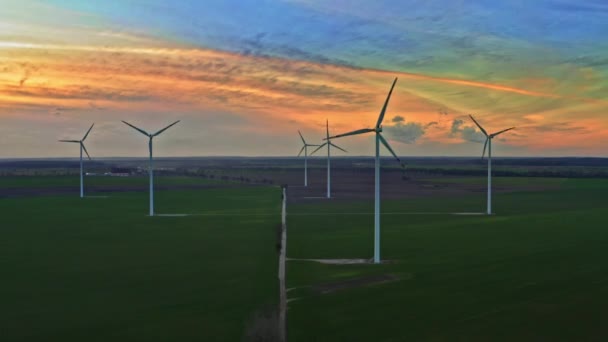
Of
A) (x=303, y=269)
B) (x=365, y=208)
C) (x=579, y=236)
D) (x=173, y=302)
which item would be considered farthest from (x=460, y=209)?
(x=173, y=302)

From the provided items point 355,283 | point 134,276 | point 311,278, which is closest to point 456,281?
point 355,283

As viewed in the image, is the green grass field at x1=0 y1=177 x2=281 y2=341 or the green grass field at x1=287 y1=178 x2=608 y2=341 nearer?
the green grass field at x1=287 y1=178 x2=608 y2=341

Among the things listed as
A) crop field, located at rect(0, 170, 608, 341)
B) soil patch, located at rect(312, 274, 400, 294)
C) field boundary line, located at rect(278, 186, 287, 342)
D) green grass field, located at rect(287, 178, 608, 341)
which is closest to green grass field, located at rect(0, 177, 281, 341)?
crop field, located at rect(0, 170, 608, 341)

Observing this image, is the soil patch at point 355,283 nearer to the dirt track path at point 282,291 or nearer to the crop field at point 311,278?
the crop field at point 311,278

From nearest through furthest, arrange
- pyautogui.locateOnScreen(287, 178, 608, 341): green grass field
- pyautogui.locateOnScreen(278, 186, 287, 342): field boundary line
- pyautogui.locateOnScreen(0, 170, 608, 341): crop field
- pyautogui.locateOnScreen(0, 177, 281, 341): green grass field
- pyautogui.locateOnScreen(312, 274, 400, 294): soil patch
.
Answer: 1. pyautogui.locateOnScreen(278, 186, 287, 342): field boundary line
2. pyautogui.locateOnScreen(287, 178, 608, 341): green grass field
3. pyautogui.locateOnScreen(0, 170, 608, 341): crop field
4. pyautogui.locateOnScreen(0, 177, 281, 341): green grass field
5. pyautogui.locateOnScreen(312, 274, 400, 294): soil patch

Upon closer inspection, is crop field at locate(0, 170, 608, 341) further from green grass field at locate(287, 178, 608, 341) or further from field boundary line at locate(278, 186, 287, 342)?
field boundary line at locate(278, 186, 287, 342)

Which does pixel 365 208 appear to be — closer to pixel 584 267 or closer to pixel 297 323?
pixel 584 267
